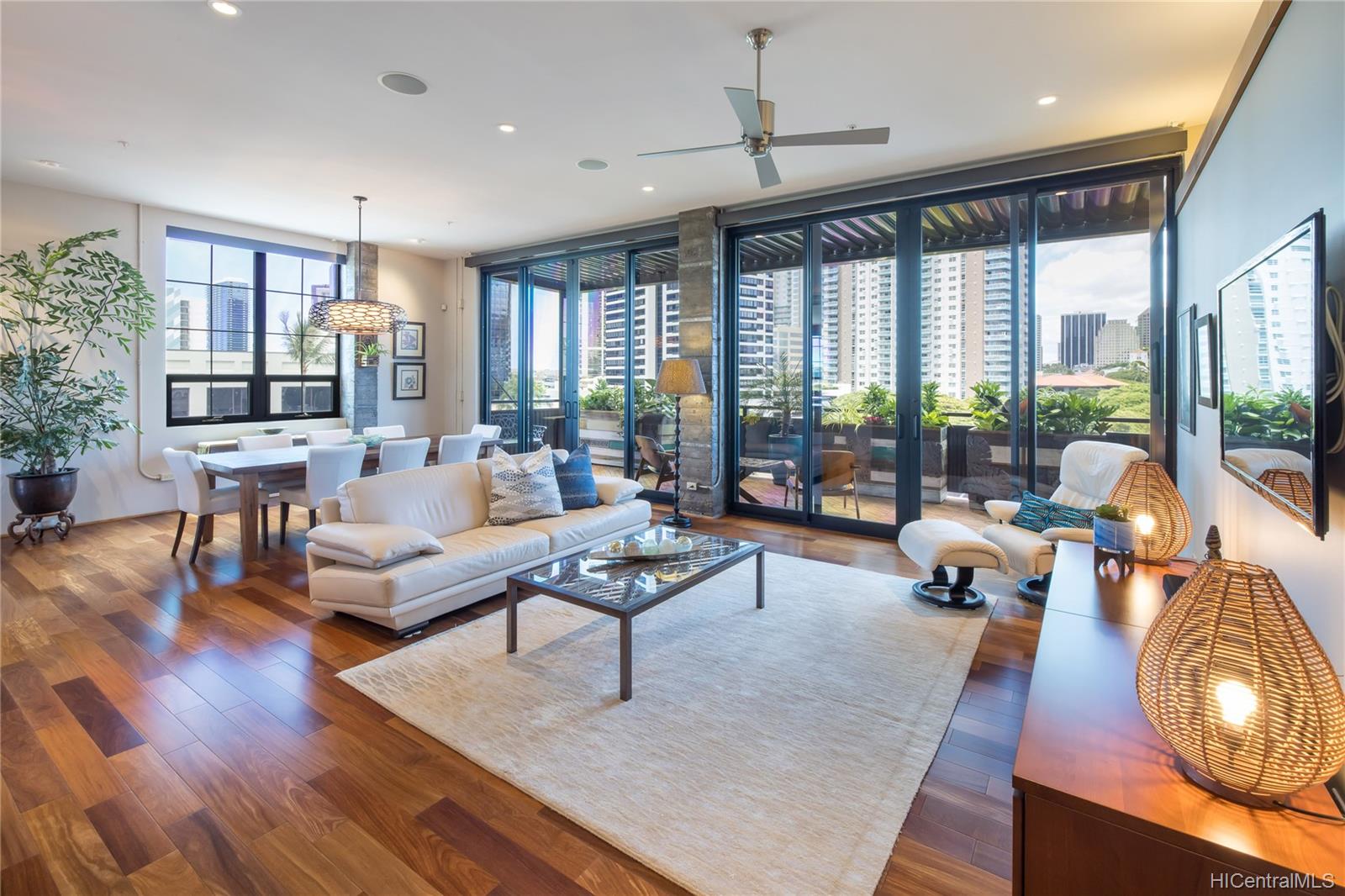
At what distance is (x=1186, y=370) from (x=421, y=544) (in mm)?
4269

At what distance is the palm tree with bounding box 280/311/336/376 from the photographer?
6.92 meters

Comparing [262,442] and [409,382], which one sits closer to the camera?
[262,442]

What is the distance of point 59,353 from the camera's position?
5055 millimetres

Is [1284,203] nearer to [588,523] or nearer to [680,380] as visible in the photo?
[588,523]

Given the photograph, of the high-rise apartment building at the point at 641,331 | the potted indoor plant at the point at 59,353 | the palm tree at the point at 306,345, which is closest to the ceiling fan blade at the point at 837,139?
the high-rise apartment building at the point at 641,331

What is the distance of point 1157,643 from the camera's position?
126 cm

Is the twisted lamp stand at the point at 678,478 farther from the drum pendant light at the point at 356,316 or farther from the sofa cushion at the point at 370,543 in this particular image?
the drum pendant light at the point at 356,316

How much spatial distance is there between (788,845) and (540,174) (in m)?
4.70

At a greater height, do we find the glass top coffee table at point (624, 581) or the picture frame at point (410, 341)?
the picture frame at point (410, 341)

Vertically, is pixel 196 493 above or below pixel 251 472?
below

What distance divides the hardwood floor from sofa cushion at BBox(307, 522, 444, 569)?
411 millimetres

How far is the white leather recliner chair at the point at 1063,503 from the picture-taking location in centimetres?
344

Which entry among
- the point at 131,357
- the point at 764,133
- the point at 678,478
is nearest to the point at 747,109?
the point at 764,133

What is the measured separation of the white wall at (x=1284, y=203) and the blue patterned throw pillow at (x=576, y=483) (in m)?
3.49
